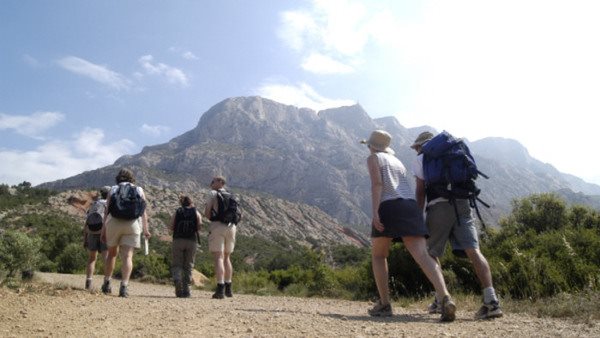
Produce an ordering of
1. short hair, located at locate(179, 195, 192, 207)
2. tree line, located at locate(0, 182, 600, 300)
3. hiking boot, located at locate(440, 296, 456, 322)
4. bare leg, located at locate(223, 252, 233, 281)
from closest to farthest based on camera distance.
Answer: hiking boot, located at locate(440, 296, 456, 322) < tree line, located at locate(0, 182, 600, 300) < bare leg, located at locate(223, 252, 233, 281) < short hair, located at locate(179, 195, 192, 207)

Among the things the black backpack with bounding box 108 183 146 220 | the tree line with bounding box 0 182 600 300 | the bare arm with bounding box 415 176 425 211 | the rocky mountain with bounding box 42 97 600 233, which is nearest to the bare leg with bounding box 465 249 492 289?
the bare arm with bounding box 415 176 425 211

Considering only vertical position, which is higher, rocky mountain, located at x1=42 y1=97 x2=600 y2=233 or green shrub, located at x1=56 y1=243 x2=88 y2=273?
rocky mountain, located at x1=42 y1=97 x2=600 y2=233

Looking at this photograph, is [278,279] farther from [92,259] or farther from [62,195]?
[62,195]

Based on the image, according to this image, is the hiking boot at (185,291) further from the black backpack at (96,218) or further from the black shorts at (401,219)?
the black shorts at (401,219)

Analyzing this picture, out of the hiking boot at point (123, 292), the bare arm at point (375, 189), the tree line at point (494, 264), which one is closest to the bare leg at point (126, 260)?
the hiking boot at point (123, 292)

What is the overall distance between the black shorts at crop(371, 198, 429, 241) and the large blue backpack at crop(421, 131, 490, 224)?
0.31m

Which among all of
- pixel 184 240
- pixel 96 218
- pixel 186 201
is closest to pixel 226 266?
pixel 184 240

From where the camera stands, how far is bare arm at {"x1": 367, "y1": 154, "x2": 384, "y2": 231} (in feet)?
14.3

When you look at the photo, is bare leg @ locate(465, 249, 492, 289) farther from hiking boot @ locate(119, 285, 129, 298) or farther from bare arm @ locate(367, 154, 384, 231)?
hiking boot @ locate(119, 285, 129, 298)

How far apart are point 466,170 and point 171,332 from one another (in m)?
2.97

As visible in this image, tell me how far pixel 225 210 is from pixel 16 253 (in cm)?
581

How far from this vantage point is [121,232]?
6125 millimetres

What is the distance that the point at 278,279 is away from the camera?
42.9 ft

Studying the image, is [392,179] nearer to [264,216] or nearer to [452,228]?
[452,228]
